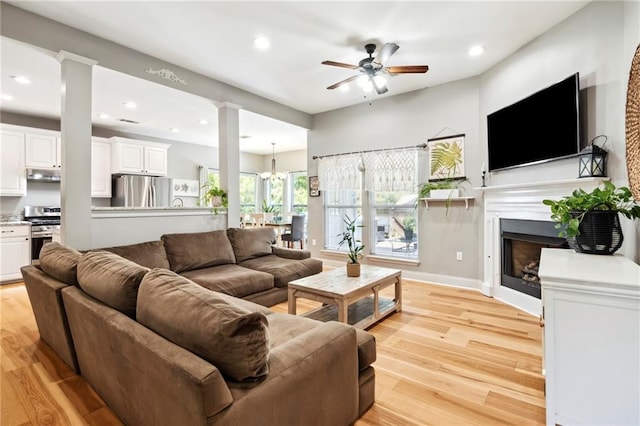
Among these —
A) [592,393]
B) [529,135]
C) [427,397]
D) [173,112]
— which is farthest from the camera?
[173,112]

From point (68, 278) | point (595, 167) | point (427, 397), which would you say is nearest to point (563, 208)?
point (595, 167)

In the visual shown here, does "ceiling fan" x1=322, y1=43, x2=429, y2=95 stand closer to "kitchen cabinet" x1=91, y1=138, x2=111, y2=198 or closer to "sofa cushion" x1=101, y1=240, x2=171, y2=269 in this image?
"sofa cushion" x1=101, y1=240, x2=171, y2=269

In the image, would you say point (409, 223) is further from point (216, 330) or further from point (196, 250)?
point (216, 330)

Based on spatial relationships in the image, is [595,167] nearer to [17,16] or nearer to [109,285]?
[109,285]

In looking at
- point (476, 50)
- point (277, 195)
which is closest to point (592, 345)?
point (476, 50)

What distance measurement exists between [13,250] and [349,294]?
5358 mm

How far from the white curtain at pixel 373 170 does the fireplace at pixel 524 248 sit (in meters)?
1.52

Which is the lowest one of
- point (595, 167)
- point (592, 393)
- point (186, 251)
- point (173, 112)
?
point (592, 393)

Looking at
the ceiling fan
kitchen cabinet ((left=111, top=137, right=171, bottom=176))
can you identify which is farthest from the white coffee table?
kitchen cabinet ((left=111, top=137, right=171, bottom=176))

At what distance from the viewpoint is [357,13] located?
2816mm

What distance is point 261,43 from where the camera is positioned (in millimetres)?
3312

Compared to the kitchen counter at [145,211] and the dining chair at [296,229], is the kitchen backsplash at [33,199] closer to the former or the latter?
the kitchen counter at [145,211]

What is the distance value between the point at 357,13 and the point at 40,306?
11.6 ft

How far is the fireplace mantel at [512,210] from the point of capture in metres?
2.90
